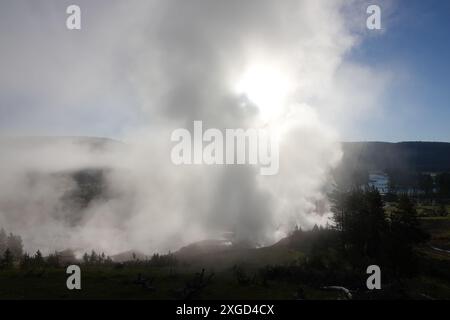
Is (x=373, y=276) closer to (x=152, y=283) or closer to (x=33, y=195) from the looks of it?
(x=152, y=283)

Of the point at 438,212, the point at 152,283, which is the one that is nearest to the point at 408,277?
the point at 152,283

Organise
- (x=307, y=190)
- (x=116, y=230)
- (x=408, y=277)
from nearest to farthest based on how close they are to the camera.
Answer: (x=408, y=277)
(x=116, y=230)
(x=307, y=190)

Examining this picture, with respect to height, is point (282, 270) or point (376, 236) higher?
point (376, 236)

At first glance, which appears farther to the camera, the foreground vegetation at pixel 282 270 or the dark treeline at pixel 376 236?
the dark treeline at pixel 376 236

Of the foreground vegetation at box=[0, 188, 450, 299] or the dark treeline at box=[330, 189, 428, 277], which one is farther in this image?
the dark treeline at box=[330, 189, 428, 277]

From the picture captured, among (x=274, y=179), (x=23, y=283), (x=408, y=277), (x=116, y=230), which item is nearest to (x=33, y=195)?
(x=116, y=230)

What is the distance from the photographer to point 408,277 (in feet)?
109

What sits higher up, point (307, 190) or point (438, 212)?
point (307, 190)

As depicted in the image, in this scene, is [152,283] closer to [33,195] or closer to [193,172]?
[193,172]

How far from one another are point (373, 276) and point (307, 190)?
40548mm

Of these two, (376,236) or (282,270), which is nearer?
(282,270)
